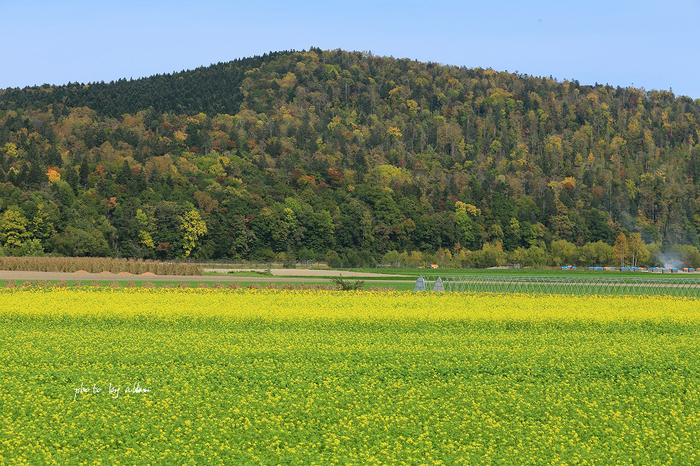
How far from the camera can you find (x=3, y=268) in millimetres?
72875

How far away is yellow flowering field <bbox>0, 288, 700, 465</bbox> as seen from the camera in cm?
1283

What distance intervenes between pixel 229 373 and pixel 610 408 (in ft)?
27.8

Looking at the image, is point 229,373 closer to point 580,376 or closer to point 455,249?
point 580,376

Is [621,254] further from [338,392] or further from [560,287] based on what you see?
[338,392]

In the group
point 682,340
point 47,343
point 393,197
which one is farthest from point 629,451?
point 393,197

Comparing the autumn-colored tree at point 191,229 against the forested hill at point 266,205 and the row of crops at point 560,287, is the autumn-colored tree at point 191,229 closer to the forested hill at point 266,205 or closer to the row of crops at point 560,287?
the forested hill at point 266,205

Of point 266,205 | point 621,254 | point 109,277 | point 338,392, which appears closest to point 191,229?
point 266,205

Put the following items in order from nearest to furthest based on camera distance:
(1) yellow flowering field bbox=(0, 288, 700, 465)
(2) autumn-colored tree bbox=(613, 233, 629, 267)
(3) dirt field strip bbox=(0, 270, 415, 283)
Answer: (1) yellow flowering field bbox=(0, 288, 700, 465) → (3) dirt field strip bbox=(0, 270, 415, 283) → (2) autumn-colored tree bbox=(613, 233, 629, 267)

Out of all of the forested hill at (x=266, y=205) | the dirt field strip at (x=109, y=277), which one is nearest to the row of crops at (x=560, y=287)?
the dirt field strip at (x=109, y=277)

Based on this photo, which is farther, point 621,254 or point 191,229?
point 621,254

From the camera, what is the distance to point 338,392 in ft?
53.6

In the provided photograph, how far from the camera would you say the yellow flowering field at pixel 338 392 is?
42.1 feet

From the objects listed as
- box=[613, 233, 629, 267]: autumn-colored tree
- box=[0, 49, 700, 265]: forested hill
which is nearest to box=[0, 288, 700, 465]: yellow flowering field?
box=[0, 49, 700, 265]: forested hill

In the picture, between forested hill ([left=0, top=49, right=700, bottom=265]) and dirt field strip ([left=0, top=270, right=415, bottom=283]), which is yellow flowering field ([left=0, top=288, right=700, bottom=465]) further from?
forested hill ([left=0, top=49, right=700, bottom=265])
